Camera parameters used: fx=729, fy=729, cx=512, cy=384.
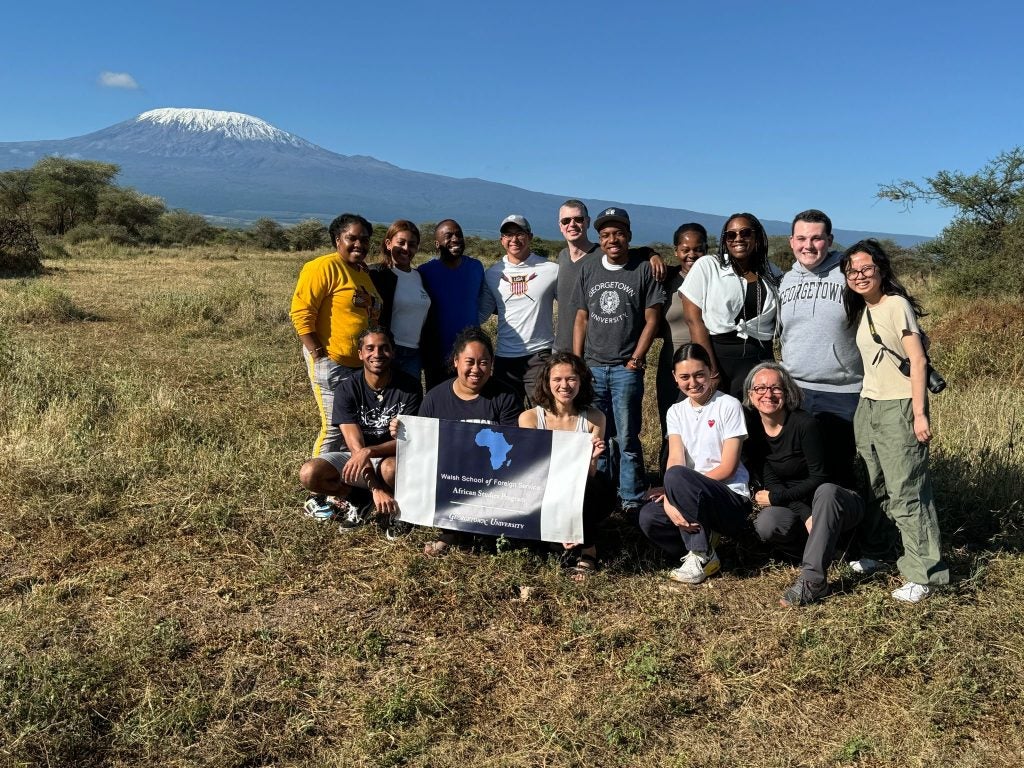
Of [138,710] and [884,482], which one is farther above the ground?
[884,482]

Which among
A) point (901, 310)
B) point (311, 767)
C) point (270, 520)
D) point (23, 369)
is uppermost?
point (901, 310)

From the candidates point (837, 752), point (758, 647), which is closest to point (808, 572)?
point (758, 647)

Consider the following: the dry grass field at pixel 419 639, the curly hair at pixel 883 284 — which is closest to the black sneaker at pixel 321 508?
the dry grass field at pixel 419 639

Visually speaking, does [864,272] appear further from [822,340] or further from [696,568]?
[696,568]

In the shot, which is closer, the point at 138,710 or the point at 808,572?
the point at 138,710

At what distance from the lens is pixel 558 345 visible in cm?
501

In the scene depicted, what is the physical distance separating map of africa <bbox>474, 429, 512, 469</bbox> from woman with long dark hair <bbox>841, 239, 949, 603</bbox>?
75.7 inches

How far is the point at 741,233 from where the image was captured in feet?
13.6

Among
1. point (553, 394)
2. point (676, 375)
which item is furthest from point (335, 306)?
point (676, 375)

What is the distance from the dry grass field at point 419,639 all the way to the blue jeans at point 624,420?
0.46m

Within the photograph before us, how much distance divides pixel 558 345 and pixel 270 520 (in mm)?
2190

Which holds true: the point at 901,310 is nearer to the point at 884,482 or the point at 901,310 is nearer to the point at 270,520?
the point at 884,482

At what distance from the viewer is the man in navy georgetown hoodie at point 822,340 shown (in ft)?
12.8

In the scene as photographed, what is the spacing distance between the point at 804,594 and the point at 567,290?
231 cm
